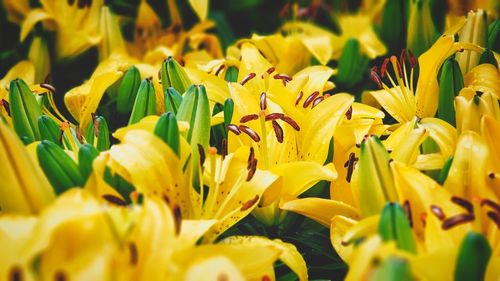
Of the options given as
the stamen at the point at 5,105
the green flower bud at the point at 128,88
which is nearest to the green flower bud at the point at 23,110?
the stamen at the point at 5,105

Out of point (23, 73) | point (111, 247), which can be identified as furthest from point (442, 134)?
point (23, 73)

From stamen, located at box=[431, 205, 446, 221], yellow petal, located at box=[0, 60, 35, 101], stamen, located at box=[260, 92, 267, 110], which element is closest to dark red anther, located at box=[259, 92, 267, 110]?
stamen, located at box=[260, 92, 267, 110]

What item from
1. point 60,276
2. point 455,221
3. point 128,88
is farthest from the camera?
point 128,88

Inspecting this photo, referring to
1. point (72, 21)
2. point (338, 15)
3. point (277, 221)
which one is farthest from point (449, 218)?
point (338, 15)

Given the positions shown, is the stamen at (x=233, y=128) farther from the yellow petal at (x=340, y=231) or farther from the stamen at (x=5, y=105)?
the stamen at (x=5, y=105)

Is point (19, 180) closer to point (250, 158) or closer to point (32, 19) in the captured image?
point (250, 158)

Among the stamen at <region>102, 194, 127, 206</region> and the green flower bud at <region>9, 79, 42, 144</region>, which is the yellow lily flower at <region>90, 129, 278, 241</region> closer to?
the stamen at <region>102, 194, 127, 206</region>

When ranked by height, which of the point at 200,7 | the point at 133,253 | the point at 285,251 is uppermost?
the point at 200,7
